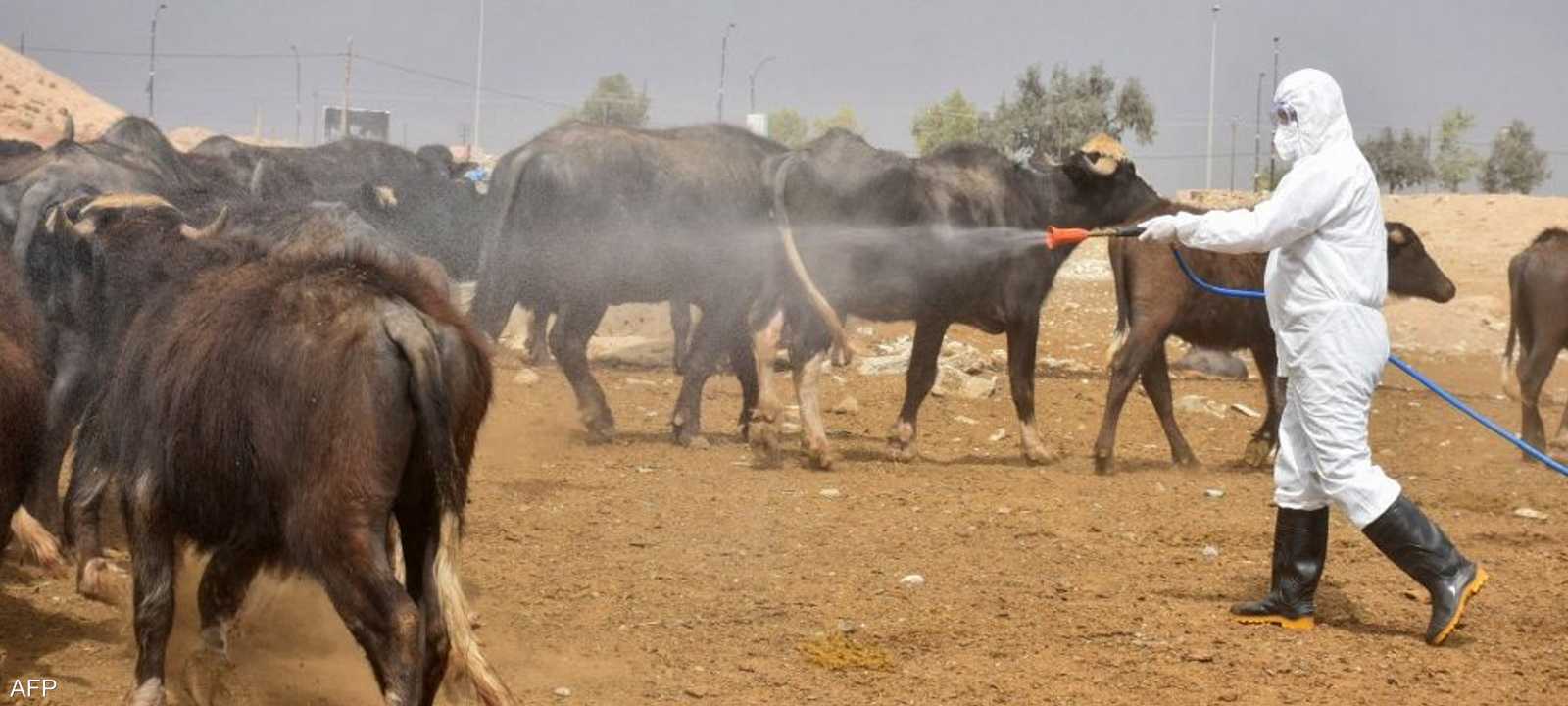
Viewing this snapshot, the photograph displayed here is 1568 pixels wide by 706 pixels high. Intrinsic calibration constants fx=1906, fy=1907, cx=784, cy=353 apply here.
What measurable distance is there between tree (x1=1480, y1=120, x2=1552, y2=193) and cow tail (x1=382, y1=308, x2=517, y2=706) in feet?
174

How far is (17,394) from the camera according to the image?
6617 mm

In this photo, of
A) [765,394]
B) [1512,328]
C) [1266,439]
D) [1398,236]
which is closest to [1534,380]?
[1512,328]

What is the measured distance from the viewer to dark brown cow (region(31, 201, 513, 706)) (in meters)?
5.36

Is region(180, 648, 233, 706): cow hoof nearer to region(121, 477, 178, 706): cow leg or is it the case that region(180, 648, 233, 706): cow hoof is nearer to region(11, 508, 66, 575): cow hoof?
region(121, 477, 178, 706): cow leg

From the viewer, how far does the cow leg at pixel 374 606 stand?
17.3 ft

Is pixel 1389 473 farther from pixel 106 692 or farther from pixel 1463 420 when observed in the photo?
pixel 106 692

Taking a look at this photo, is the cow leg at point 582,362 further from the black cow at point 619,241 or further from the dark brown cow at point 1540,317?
the dark brown cow at point 1540,317

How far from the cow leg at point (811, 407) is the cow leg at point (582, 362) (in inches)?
60.5

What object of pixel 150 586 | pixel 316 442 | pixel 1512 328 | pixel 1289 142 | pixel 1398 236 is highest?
pixel 1289 142

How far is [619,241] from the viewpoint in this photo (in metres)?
13.4

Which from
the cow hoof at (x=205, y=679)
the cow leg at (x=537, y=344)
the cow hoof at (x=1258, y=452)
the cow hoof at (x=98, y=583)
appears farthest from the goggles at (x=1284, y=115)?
the cow leg at (x=537, y=344)

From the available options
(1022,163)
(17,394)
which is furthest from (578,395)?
(17,394)

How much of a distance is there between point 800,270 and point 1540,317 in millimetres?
6335

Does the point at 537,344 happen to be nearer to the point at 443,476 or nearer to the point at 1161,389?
the point at 1161,389
